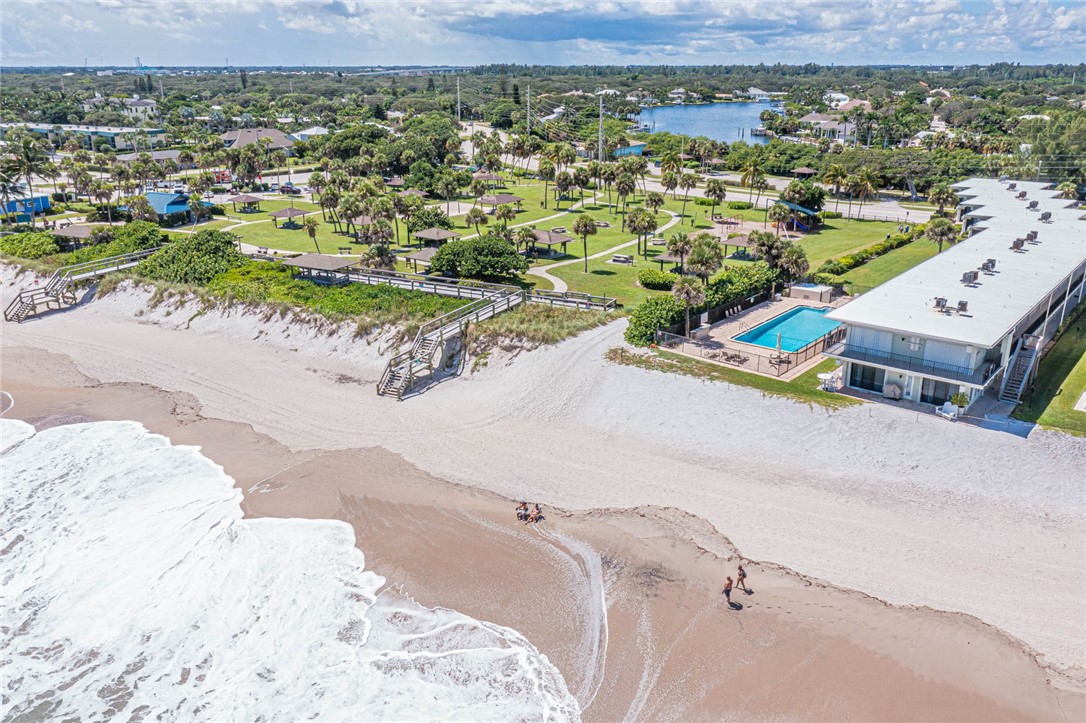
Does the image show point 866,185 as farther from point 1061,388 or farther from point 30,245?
point 30,245

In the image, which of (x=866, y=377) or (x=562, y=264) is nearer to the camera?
(x=866, y=377)

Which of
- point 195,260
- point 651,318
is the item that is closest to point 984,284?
point 651,318

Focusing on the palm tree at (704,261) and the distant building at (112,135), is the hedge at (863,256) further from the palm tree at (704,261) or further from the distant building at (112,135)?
the distant building at (112,135)

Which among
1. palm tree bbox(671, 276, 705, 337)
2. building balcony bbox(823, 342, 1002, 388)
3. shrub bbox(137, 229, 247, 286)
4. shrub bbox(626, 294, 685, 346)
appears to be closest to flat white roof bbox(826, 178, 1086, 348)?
building balcony bbox(823, 342, 1002, 388)

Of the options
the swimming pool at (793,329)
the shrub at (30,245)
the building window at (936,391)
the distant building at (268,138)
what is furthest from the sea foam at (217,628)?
the distant building at (268,138)

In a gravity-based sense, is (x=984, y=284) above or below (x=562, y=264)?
above

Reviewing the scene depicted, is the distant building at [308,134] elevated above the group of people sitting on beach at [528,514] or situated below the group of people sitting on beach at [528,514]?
above
